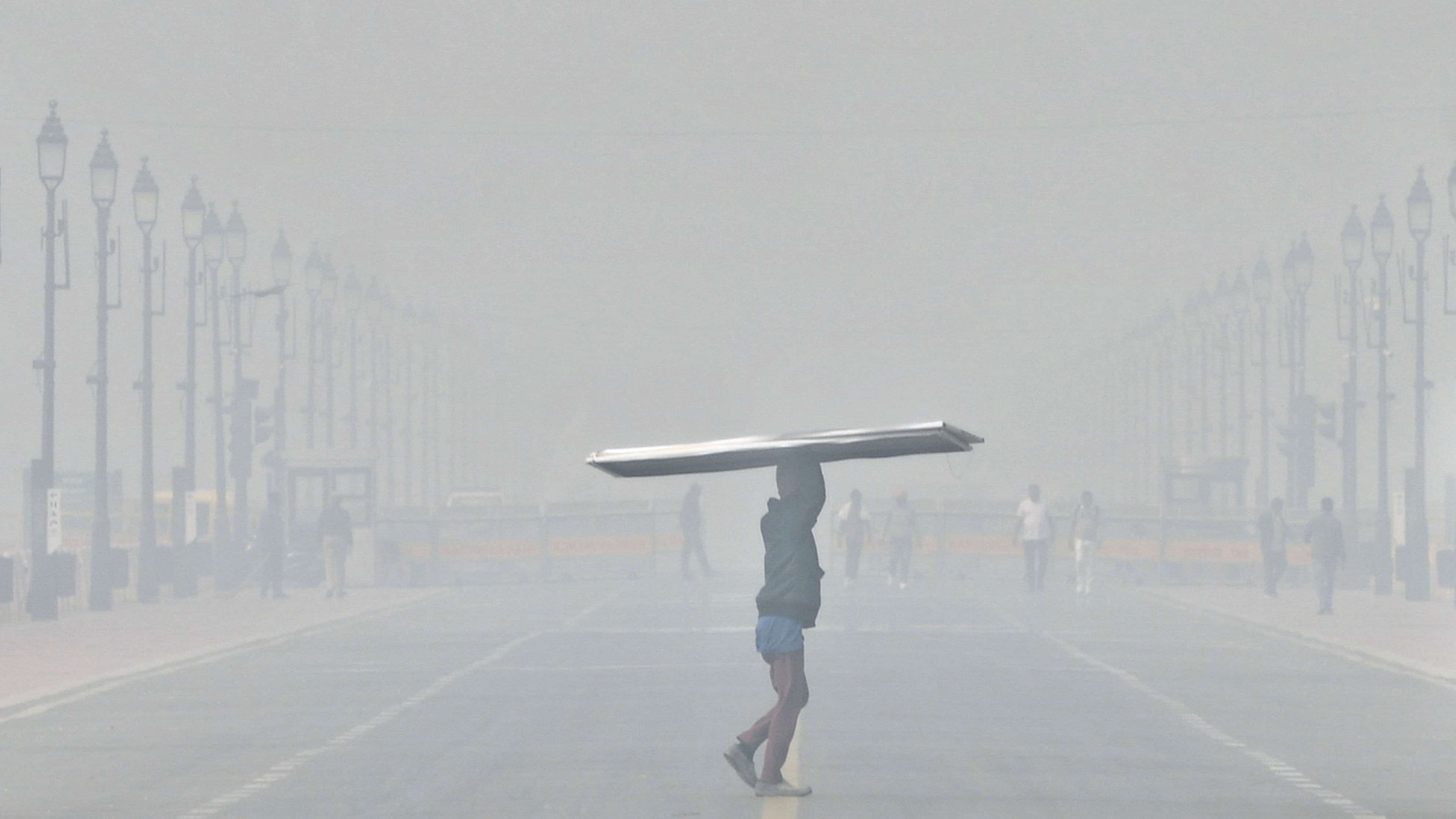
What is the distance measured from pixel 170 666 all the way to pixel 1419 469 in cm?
2416

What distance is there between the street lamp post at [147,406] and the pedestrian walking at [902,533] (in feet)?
39.3

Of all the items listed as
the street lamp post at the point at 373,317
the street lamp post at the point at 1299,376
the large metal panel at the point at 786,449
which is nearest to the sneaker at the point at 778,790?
the large metal panel at the point at 786,449

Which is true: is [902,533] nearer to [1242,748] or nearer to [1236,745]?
[1236,745]

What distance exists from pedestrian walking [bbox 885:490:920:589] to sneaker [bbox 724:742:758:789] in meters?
31.2

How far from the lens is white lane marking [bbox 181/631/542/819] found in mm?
14281

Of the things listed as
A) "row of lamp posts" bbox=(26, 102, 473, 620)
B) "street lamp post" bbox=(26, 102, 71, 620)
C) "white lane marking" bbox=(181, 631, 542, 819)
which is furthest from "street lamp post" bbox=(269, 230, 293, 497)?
"white lane marking" bbox=(181, 631, 542, 819)

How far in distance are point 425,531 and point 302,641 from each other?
25538mm

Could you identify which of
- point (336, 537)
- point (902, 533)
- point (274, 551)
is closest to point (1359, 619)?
point (902, 533)

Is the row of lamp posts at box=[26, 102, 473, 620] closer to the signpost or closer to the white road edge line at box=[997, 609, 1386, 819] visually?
the signpost

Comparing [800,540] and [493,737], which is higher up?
[800,540]

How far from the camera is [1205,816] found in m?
13.6

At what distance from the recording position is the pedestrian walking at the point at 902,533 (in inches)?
1827

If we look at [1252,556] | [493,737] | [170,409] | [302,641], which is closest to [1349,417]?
[1252,556]

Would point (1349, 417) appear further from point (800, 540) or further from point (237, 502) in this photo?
point (800, 540)
